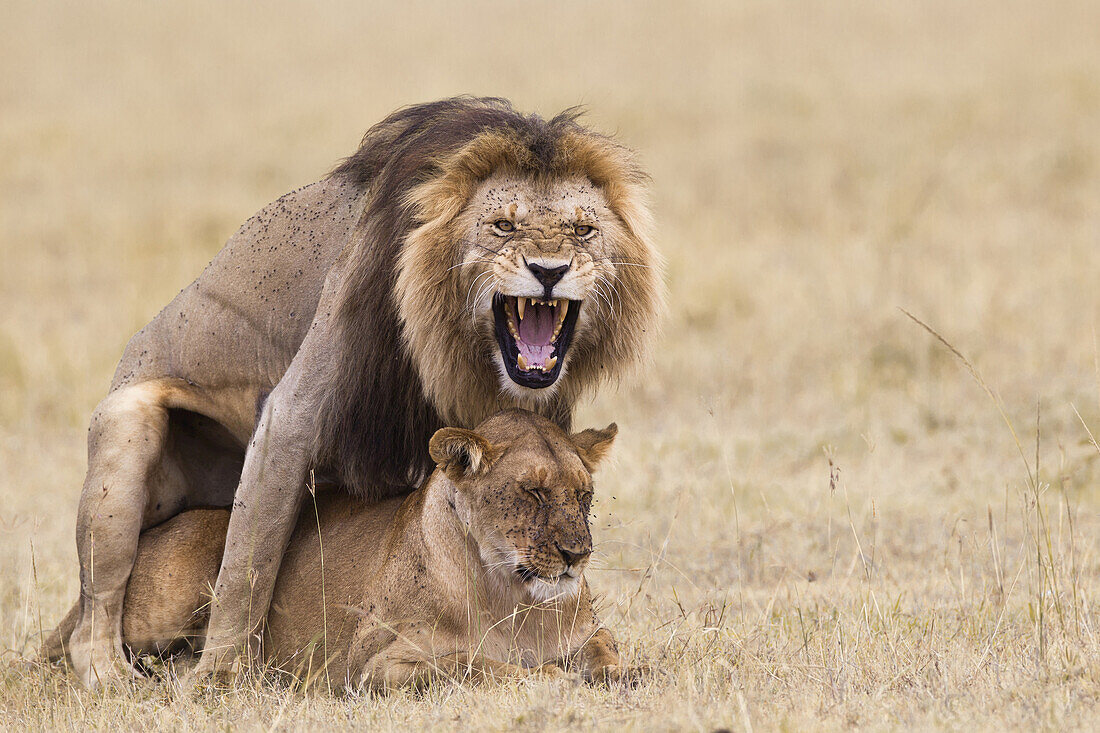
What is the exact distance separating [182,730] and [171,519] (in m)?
1.42

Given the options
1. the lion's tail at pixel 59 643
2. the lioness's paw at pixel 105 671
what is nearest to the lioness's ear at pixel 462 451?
the lioness's paw at pixel 105 671

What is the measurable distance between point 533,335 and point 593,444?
0.48 meters

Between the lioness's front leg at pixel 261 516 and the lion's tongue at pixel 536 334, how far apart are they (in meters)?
0.88

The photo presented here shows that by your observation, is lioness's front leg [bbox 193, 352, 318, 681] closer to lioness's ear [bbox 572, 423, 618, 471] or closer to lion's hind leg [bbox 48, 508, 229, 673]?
lion's hind leg [bbox 48, 508, 229, 673]

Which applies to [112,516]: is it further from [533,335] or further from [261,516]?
[533,335]

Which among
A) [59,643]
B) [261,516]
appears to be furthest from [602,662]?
[59,643]

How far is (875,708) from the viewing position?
3930mm

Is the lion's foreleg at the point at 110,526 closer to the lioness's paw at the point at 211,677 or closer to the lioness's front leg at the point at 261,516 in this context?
the lioness's paw at the point at 211,677

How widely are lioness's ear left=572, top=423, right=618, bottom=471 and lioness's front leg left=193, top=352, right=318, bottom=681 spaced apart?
95 cm

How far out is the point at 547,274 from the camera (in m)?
4.21

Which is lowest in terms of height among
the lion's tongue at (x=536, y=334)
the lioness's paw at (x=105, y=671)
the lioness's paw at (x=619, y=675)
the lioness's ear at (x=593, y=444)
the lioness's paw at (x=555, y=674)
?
the lioness's paw at (x=105, y=671)

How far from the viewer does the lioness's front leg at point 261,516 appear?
487 centimetres

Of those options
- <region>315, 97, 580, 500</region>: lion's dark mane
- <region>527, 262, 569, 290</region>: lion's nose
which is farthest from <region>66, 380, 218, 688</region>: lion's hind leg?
<region>527, 262, 569, 290</region>: lion's nose

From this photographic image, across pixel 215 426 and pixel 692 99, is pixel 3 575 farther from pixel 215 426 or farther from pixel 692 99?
pixel 692 99
